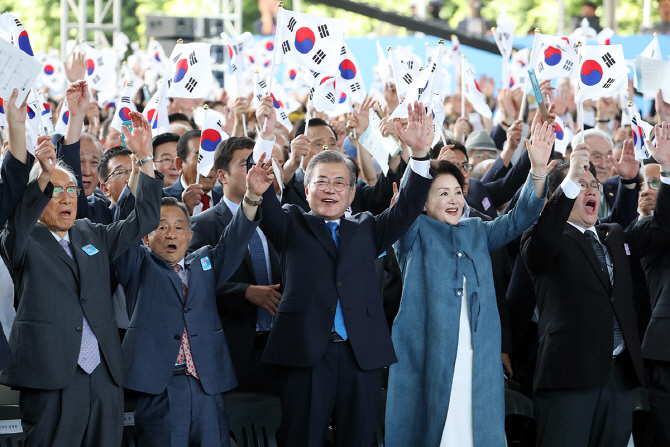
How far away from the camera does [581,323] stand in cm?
438

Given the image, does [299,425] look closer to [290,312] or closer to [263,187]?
[290,312]

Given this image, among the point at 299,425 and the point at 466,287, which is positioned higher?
the point at 466,287

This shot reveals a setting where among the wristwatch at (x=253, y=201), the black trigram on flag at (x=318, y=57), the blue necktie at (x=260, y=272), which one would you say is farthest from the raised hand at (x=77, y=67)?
the wristwatch at (x=253, y=201)

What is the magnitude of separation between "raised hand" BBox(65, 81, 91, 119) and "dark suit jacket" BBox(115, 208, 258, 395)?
83cm

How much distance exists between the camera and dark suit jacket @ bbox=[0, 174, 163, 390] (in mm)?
3650

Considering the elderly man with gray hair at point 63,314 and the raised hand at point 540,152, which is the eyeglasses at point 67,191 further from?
the raised hand at point 540,152

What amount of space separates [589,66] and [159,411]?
3697 millimetres

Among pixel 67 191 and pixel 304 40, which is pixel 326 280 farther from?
pixel 304 40

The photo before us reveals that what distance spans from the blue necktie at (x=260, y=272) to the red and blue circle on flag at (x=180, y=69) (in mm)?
2284

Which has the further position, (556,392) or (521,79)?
(521,79)

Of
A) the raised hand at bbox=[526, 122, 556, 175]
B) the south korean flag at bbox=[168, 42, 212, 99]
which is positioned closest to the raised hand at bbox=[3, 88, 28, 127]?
the raised hand at bbox=[526, 122, 556, 175]

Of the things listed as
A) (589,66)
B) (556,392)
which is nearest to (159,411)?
(556,392)

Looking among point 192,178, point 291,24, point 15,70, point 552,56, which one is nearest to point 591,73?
point 552,56

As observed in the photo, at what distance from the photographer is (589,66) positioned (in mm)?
5945
